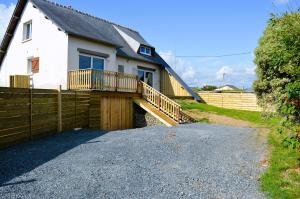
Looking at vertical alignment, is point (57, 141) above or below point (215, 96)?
below

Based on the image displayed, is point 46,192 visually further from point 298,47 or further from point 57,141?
point 298,47

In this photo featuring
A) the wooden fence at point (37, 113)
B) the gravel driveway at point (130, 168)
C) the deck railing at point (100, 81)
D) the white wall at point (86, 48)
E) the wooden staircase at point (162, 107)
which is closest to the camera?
the gravel driveway at point (130, 168)

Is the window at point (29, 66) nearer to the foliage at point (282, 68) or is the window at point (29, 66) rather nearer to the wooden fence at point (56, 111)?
the wooden fence at point (56, 111)

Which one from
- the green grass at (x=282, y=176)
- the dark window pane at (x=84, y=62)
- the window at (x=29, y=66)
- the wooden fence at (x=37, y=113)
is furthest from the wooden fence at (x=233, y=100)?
the green grass at (x=282, y=176)

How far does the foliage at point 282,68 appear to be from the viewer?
7.45 meters

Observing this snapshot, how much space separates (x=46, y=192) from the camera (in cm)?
596

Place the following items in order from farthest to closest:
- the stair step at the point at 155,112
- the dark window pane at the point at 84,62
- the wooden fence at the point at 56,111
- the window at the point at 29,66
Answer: the window at the point at 29,66 < the dark window pane at the point at 84,62 < the stair step at the point at 155,112 < the wooden fence at the point at 56,111

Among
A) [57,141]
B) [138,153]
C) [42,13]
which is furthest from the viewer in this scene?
[42,13]

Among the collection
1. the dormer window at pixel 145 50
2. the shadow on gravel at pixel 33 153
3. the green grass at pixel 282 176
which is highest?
the dormer window at pixel 145 50

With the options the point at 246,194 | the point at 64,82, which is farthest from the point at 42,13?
the point at 246,194

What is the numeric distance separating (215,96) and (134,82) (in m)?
14.6

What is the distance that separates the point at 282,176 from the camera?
24.4 ft

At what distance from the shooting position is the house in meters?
19.5

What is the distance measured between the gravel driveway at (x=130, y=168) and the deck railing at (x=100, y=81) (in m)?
5.79
